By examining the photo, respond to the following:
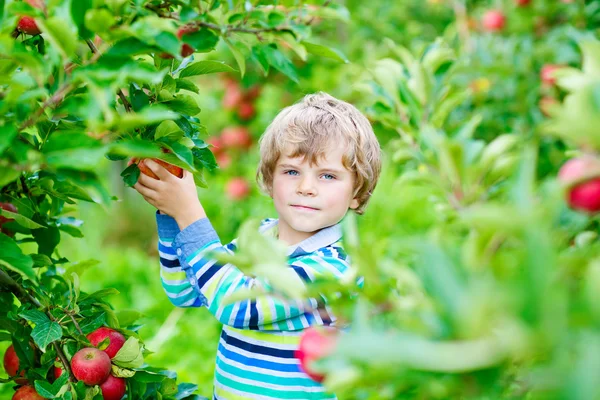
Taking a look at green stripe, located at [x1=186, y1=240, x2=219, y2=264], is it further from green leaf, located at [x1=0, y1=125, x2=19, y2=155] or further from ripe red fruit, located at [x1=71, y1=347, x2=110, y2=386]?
green leaf, located at [x1=0, y1=125, x2=19, y2=155]

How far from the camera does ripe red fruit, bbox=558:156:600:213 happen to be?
2.05 feet

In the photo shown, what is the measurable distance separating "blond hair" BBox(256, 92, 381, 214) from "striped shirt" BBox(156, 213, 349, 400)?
0.16 meters

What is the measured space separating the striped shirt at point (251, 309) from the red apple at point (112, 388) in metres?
0.21

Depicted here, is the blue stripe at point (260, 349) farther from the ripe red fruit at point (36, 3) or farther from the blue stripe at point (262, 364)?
the ripe red fruit at point (36, 3)

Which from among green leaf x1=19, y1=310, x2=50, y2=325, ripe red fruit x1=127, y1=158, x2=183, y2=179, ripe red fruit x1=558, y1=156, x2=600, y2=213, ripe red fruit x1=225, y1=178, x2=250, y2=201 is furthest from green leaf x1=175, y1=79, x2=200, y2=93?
ripe red fruit x1=225, y1=178, x2=250, y2=201

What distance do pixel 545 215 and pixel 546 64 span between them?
258 cm

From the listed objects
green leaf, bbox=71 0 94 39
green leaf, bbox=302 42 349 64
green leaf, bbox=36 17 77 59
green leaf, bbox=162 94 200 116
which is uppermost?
green leaf, bbox=302 42 349 64

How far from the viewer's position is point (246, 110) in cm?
433

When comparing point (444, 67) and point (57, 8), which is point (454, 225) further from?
point (57, 8)

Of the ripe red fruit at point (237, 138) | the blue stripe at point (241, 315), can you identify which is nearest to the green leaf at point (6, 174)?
the blue stripe at point (241, 315)

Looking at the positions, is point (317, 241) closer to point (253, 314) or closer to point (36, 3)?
point (253, 314)

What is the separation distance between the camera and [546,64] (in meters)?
2.96

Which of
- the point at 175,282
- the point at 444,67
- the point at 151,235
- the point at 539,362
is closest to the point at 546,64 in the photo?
the point at 444,67

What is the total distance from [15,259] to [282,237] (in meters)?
0.69
